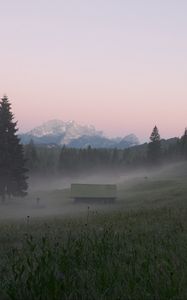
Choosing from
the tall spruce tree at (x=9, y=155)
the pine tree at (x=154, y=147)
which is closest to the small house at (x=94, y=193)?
the tall spruce tree at (x=9, y=155)

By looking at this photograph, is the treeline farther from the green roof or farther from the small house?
the small house

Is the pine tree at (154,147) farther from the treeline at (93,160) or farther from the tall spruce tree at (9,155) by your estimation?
the tall spruce tree at (9,155)

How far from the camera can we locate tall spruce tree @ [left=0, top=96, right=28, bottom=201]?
2218 inches

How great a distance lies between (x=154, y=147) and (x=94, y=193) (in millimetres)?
40660

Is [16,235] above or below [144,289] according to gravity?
below

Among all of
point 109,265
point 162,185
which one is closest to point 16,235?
point 109,265

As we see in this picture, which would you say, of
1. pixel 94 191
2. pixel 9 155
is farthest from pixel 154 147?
pixel 9 155

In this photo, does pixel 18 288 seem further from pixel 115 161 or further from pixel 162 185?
pixel 115 161

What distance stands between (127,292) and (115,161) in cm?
14084

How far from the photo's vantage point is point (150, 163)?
345 ft

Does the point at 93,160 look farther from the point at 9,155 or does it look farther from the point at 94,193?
the point at 9,155

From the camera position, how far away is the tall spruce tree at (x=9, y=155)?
56331mm

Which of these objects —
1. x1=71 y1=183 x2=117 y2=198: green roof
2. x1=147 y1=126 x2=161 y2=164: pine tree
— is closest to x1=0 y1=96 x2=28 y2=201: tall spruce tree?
x1=71 y1=183 x2=117 y2=198: green roof

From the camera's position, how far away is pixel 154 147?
10112 centimetres
